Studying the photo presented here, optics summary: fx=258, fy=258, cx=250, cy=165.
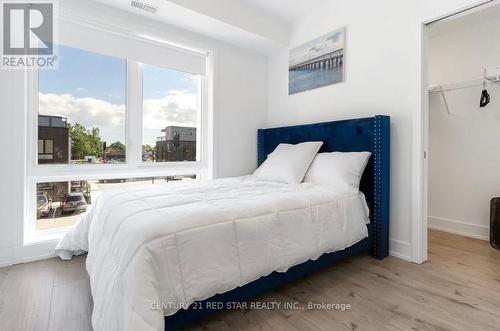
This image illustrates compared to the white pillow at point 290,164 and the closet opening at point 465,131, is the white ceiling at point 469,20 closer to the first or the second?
the closet opening at point 465,131

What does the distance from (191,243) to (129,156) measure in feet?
6.35

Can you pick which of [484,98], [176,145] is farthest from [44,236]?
[484,98]

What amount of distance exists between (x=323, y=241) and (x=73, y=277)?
6.12ft

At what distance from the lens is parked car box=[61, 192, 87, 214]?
2533 millimetres

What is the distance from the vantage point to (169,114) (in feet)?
10.1

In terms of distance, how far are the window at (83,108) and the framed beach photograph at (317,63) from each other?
2.03 metres

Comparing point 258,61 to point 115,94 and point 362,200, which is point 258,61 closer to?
point 115,94

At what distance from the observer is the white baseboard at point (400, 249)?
2.27 metres

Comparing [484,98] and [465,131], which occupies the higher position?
[484,98]

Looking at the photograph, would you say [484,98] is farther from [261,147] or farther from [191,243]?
[191,243]

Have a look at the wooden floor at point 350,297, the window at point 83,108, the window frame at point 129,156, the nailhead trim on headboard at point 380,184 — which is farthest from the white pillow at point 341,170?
the window at point 83,108

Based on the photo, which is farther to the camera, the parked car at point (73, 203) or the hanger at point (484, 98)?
the hanger at point (484, 98)

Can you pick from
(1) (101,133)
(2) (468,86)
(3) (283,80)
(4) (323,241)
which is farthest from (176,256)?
(2) (468,86)

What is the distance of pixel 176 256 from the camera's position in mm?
1146
